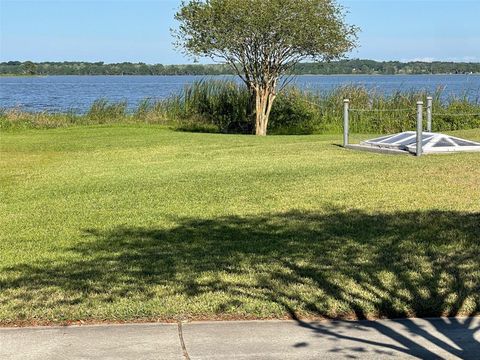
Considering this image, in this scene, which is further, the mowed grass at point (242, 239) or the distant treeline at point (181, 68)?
the distant treeline at point (181, 68)

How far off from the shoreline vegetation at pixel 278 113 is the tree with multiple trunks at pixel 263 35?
92.3 inches

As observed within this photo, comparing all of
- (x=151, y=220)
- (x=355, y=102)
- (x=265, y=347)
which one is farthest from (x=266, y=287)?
(x=355, y=102)

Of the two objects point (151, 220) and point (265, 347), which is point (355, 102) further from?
point (265, 347)

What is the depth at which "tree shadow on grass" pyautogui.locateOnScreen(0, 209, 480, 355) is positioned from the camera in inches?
206

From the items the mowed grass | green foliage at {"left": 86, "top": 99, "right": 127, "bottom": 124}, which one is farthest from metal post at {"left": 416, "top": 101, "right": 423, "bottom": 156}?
green foliage at {"left": 86, "top": 99, "right": 127, "bottom": 124}

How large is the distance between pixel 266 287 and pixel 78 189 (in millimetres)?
6835

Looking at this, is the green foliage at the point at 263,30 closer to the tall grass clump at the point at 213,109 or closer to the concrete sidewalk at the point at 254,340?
the tall grass clump at the point at 213,109

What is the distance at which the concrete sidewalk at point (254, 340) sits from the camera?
4281 millimetres

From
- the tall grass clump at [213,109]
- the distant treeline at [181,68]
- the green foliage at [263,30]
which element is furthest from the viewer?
the distant treeline at [181,68]

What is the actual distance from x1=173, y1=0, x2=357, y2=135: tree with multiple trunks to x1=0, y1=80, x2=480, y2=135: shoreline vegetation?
2.34 m

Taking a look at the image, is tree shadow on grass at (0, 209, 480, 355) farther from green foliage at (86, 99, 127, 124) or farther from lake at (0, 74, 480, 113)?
green foliage at (86, 99, 127, 124)

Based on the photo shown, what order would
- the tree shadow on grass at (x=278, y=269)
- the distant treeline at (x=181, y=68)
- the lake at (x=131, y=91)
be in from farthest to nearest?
the distant treeline at (x=181, y=68) < the lake at (x=131, y=91) < the tree shadow on grass at (x=278, y=269)

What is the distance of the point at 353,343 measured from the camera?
175 inches

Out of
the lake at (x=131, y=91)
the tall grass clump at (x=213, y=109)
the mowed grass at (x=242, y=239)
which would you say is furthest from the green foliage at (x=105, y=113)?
the mowed grass at (x=242, y=239)
